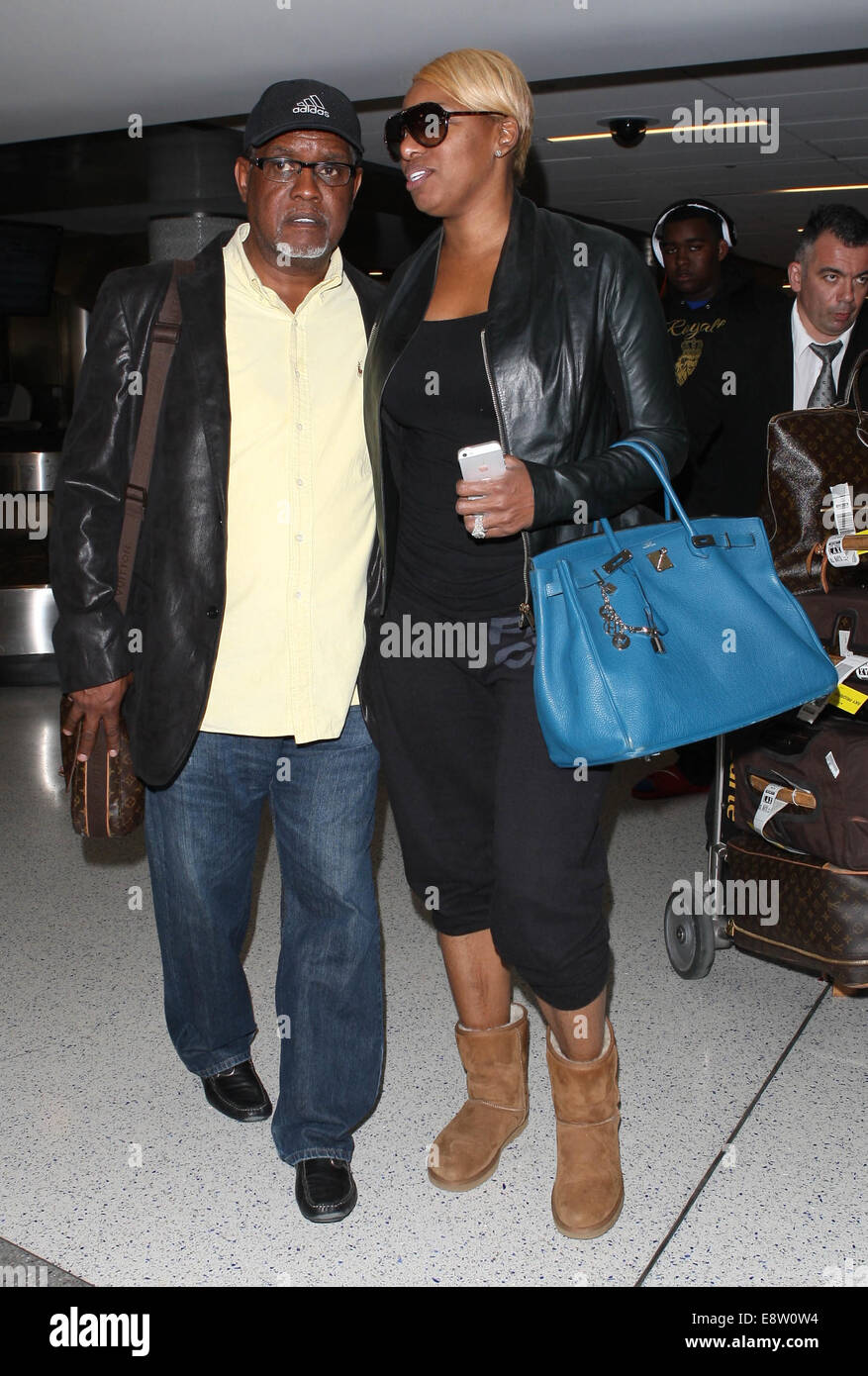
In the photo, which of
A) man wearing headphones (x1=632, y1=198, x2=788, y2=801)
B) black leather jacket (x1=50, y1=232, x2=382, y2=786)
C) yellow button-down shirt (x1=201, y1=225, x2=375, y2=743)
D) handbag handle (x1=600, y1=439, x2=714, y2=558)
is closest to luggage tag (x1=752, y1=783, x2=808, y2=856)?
man wearing headphones (x1=632, y1=198, x2=788, y2=801)

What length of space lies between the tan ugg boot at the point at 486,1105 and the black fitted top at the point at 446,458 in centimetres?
80

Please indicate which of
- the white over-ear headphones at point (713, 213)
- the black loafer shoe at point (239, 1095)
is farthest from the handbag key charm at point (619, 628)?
the white over-ear headphones at point (713, 213)

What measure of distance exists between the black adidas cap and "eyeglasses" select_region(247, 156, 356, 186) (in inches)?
1.2

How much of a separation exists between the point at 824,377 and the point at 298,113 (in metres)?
1.57

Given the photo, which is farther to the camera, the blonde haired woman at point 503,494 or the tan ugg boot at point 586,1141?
the tan ugg boot at point 586,1141

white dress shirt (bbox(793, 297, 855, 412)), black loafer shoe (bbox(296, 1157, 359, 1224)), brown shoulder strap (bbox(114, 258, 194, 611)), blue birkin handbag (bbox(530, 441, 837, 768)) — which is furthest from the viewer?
white dress shirt (bbox(793, 297, 855, 412))

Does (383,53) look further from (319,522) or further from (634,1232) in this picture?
(634,1232)

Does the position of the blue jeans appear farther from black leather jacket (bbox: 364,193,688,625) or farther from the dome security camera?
the dome security camera

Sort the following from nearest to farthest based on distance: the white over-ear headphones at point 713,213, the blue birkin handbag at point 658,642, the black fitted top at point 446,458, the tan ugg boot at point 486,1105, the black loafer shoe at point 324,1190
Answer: the blue birkin handbag at point 658,642 < the black fitted top at point 446,458 < the black loafer shoe at point 324,1190 < the tan ugg boot at point 486,1105 < the white over-ear headphones at point 713,213

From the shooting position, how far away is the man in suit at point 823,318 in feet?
9.13

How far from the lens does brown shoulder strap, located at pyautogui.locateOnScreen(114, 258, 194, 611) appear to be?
1831 mm

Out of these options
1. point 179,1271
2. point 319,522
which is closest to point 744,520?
point 319,522

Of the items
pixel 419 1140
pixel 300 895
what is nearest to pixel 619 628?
pixel 300 895

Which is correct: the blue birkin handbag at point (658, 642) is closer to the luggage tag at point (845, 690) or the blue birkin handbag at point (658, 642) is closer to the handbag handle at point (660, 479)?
the handbag handle at point (660, 479)
